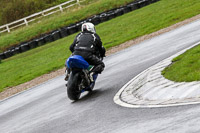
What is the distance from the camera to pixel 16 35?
1660 inches

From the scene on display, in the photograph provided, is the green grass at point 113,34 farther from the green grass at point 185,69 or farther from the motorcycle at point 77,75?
the green grass at point 185,69

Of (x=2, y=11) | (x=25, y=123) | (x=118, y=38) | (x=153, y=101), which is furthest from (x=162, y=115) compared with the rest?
(x=2, y=11)

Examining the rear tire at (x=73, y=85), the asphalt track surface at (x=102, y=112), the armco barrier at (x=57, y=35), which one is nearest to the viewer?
the asphalt track surface at (x=102, y=112)

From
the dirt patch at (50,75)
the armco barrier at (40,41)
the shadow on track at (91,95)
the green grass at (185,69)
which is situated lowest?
the armco barrier at (40,41)

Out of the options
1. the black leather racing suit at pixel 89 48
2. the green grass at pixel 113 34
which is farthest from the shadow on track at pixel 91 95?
the green grass at pixel 113 34

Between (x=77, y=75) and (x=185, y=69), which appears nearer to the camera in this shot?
(x=185, y=69)

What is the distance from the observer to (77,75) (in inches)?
420

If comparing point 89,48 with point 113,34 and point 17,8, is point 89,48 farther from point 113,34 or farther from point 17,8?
point 17,8

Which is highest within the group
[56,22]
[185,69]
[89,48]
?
[89,48]

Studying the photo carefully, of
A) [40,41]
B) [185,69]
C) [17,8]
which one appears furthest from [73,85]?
[17,8]

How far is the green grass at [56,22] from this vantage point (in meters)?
40.7

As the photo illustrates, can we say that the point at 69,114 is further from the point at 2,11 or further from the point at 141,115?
the point at 2,11

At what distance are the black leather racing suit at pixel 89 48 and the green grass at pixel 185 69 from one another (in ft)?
5.93

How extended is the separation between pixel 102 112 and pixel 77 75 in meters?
2.17
